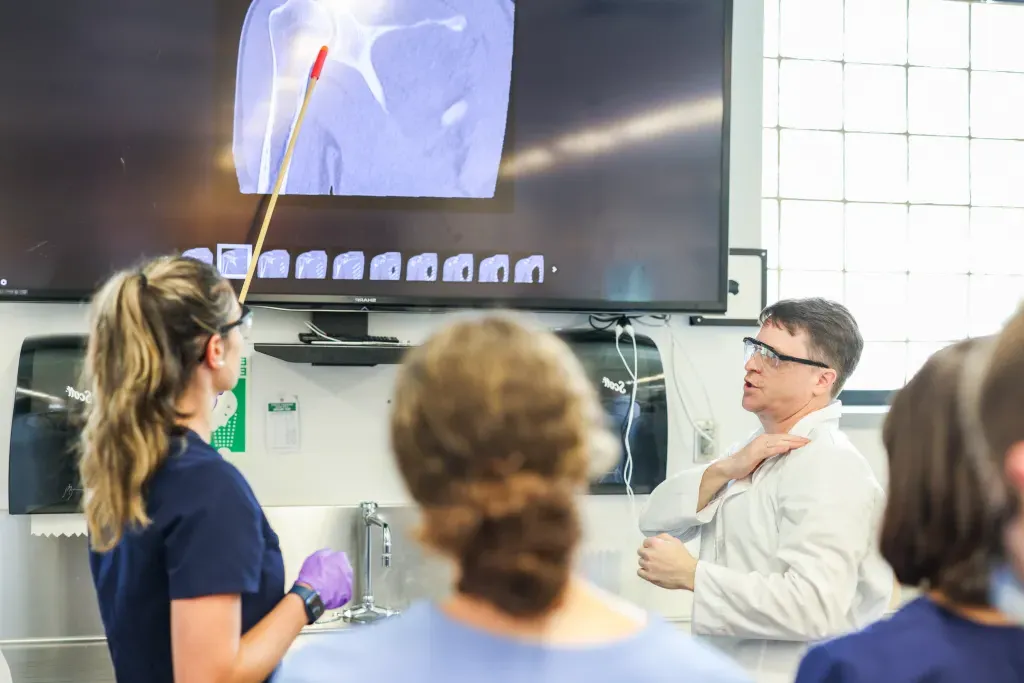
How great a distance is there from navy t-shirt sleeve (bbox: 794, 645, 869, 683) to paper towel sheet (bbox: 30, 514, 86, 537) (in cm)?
195

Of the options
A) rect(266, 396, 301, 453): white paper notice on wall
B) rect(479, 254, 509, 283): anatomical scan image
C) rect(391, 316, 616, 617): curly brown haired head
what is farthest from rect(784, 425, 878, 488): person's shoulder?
rect(266, 396, 301, 453): white paper notice on wall

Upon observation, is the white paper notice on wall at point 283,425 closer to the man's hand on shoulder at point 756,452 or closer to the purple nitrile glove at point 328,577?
the purple nitrile glove at point 328,577

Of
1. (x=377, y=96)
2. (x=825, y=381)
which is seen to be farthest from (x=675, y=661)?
(x=377, y=96)

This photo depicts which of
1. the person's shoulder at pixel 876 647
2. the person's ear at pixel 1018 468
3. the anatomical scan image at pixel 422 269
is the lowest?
the person's shoulder at pixel 876 647

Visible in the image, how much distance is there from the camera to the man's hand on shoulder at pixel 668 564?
1939 mm

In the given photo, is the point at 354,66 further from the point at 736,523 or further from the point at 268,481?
the point at 736,523

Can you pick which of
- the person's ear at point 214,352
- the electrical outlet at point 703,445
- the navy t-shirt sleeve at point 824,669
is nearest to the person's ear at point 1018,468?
the navy t-shirt sleeve at point 824,669

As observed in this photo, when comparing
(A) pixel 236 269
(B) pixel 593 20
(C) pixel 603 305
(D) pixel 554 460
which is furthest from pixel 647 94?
(D) pixel 554 460

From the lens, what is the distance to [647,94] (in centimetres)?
271

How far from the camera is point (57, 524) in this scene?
2.41m

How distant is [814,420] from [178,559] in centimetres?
130

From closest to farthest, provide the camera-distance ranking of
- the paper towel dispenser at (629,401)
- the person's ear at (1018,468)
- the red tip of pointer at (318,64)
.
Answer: the person's ear at (1018,468) → the red tip of pointer at (318,64) → the paper towel dispenser at (629,401)

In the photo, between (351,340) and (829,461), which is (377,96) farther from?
(829,461)

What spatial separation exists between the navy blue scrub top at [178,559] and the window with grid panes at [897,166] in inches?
89.3
